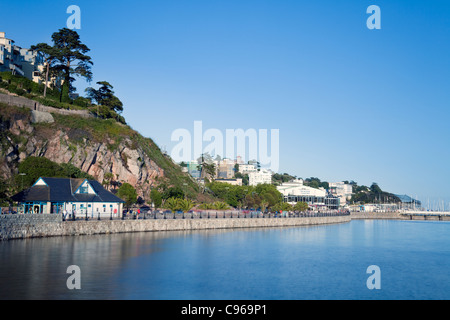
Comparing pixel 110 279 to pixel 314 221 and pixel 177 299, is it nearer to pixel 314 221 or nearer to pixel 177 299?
pixel 177 299

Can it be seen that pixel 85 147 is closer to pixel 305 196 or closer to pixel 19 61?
pixel 19 61

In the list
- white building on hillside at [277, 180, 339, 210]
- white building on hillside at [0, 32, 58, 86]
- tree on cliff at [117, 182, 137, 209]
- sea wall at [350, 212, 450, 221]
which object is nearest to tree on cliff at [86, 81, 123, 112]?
white building on hillside at [0, 32, 58, 86]

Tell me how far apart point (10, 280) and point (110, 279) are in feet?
22.5

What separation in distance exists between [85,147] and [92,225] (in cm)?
2942

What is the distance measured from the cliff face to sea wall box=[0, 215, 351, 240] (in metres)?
19.1

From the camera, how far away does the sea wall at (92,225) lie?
47.0 meters

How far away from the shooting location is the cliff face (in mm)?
69688

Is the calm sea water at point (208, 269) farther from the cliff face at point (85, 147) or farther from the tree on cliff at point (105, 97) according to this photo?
the tree on cliff at point (105, 97)

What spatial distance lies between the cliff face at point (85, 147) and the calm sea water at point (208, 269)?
90.2 ft

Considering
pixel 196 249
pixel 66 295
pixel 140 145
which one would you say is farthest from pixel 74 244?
pixel 140 145

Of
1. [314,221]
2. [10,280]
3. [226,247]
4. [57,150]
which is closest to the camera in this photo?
[10,280]

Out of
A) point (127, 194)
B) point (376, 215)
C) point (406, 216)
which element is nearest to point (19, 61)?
point (127, 194)

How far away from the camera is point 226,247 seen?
49.8 meters
